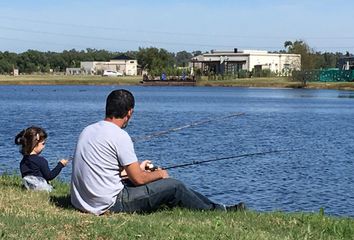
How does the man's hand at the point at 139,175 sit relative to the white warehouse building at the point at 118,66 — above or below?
above

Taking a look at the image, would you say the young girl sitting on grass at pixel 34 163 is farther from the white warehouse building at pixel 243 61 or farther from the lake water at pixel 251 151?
the white warehouse building at pixel 243 61

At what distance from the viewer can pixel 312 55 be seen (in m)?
144

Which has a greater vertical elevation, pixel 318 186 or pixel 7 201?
pixel 7 201

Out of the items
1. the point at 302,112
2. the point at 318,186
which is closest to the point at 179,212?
the point at 318,186

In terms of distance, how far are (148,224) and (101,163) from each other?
45.6 inches

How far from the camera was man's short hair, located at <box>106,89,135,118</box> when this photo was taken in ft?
26.4

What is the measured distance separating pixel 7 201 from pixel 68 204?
30.1 inches

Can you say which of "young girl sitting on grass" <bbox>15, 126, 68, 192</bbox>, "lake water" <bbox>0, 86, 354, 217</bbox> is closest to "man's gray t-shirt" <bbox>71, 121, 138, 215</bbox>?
"young girl sitting on grass" <bbox>15, 126, 68, 192</bbox>

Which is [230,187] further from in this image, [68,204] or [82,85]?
[82,85]

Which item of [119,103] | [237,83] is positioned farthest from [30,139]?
[237,83]

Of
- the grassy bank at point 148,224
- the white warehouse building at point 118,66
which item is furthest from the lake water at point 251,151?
the white warehouse building at point 118,66

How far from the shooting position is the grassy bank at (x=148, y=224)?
679cm

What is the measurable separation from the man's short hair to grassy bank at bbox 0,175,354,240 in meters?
1.17

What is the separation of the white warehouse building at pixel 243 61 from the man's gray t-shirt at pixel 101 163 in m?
142
